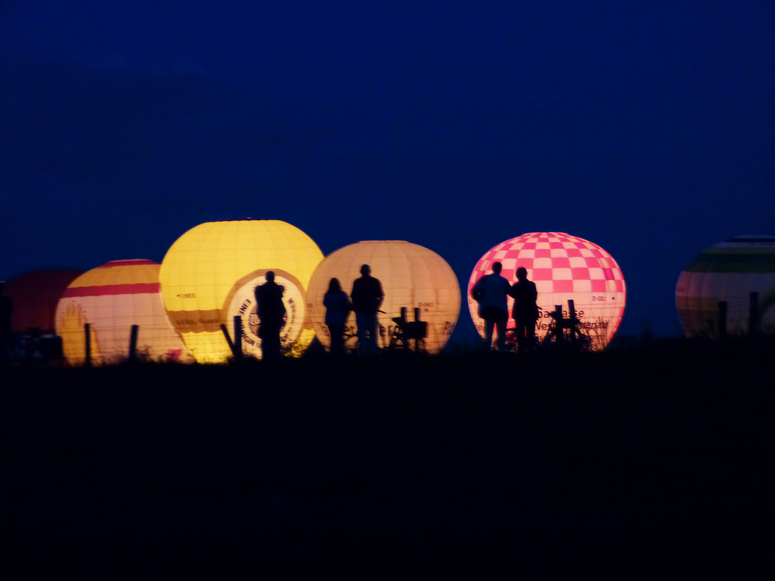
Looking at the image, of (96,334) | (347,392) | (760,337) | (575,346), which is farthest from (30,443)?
(96,334)

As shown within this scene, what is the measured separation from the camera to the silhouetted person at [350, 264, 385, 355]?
574 inches

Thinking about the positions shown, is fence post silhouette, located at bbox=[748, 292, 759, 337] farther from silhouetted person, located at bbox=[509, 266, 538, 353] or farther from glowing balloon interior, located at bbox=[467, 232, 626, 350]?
glowing balloon interior, located at bbox=[467, 232, 626, 350]

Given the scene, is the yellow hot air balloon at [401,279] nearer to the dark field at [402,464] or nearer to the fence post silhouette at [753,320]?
the fence post silhouette at [753,320]

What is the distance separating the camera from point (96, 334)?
28.3 m

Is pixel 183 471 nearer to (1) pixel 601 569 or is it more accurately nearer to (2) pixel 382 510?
(2) pixel 382 510

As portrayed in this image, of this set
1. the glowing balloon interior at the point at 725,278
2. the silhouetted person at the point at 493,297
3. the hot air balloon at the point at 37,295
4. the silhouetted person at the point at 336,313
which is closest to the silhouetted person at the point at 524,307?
the silhouetted person at the point at 493,297

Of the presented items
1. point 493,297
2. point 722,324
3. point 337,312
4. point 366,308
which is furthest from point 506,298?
point 722,324

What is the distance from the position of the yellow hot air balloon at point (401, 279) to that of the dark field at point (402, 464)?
1110 cm

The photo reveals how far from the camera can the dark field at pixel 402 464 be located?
7.82m

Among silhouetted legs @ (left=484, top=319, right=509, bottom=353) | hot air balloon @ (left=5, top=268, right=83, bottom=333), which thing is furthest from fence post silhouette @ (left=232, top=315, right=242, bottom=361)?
hot air balloon @ (left=5, top=268, right=83, bottom=333)

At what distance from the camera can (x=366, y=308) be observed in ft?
47.8

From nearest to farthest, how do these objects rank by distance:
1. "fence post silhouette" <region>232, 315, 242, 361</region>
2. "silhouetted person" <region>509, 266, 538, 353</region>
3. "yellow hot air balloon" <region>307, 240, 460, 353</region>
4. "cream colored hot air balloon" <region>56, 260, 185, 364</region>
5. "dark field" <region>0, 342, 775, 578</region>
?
"dark field" <region>0, 342, 775, 578</region>
"silhouetted person" <region>509, 266, 538, 353</region>
"fence post silhouette" <region>232, 315, 242, 361</region>
"yellow hot air balloon" <region>307, 240, 460, 353</region>
"cream colored hot air balloon" <region>56, 260, 185, 364</region>

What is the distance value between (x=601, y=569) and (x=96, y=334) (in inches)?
895

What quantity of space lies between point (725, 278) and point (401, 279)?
28.4 feet
